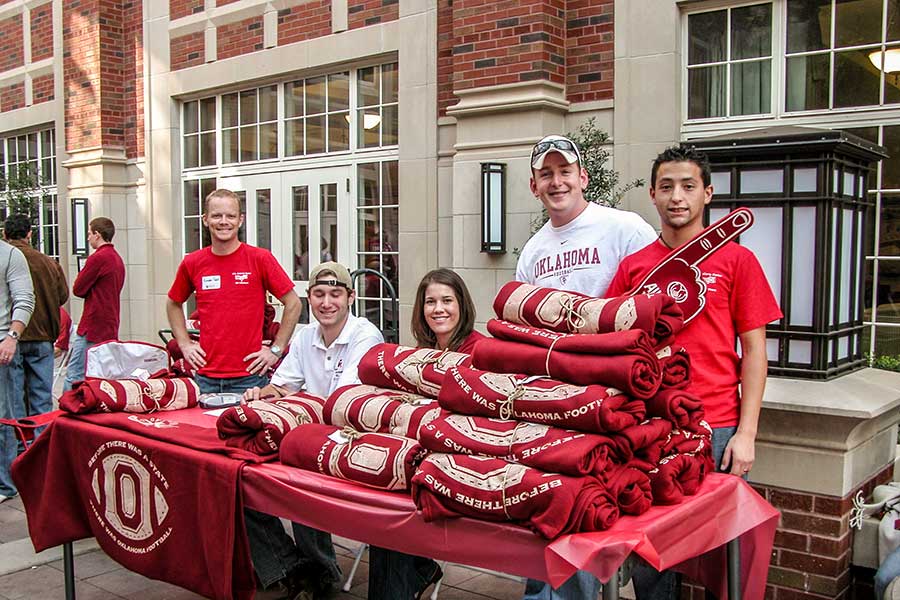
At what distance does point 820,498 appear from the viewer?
11.1 feet

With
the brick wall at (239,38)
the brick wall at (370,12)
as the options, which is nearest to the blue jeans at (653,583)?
the brick wall at (370,12)

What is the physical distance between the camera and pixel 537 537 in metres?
2.29

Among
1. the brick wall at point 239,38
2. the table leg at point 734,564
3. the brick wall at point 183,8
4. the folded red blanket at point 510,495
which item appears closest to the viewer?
the folded red blanket at point 510,495

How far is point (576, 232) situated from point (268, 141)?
758cm

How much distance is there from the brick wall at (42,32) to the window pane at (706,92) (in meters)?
9.92

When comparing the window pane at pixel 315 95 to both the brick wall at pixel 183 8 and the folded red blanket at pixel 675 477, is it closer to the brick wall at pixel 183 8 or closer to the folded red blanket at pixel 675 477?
the brick wall at pixel 183 8

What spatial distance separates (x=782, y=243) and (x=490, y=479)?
1870 mm

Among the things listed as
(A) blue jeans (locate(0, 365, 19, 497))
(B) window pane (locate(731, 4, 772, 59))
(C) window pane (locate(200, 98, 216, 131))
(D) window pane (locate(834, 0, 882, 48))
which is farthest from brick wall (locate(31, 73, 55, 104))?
(D) window pane (locate(834, 0, 882, 48))

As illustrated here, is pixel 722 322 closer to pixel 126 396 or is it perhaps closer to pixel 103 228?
pixel 126 396

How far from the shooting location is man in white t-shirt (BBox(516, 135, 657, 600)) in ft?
10.4

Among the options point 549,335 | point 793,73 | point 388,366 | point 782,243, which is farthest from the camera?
point 793,73

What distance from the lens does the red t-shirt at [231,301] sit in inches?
185

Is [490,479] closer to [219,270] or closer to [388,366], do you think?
[388,366]

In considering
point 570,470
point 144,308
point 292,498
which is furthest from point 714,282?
point 144,308
